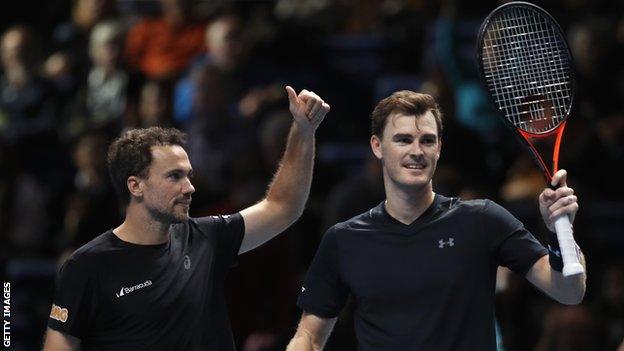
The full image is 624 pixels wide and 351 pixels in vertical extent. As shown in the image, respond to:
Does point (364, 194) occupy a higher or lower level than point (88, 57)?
lower

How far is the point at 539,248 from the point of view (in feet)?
19.7

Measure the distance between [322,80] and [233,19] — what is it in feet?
3.07

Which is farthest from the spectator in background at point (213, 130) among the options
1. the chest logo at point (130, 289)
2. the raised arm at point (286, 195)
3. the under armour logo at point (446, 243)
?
the under armour logo at point (446, 243)

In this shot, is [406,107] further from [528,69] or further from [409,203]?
[528,69]

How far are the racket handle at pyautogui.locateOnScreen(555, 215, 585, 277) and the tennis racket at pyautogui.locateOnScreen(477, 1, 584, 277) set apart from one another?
632 millimetres

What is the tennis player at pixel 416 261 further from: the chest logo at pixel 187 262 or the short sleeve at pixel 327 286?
the chest logo at pixel 187 262

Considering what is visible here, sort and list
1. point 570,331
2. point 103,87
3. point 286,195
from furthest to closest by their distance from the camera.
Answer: point 103,87
point 570,331
point 286,195

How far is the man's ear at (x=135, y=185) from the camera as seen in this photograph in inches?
258

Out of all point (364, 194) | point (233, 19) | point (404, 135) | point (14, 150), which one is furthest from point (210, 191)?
point (404, 135)

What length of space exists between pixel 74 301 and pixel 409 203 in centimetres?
144

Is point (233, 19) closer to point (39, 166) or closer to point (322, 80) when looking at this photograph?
point (322, 80)

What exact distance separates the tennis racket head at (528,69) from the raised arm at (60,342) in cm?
201

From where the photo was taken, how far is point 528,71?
252 inches

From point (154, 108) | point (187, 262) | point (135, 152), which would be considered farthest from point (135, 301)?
point (154, 108)
